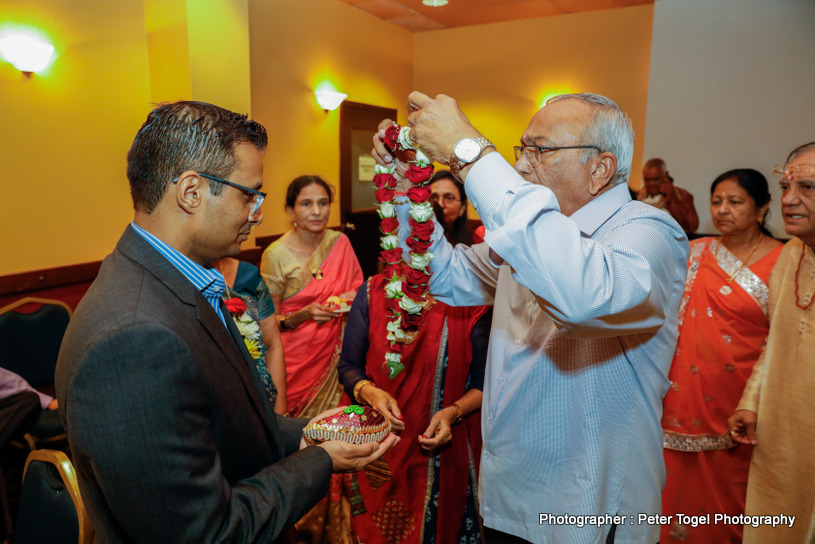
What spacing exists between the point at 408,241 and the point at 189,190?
0.66 metres

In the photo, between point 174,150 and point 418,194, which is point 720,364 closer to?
point 418,194

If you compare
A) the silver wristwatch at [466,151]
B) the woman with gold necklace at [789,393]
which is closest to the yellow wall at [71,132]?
the silver wristwatch at [466,151]

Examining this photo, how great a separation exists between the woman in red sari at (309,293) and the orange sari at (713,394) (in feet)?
6.23

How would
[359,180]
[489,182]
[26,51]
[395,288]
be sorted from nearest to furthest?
1. [489,182]
2. [395,288]
3. [26,51]
4. [359,180]

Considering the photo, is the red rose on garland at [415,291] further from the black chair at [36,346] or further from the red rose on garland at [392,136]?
the black chair at [36,346]

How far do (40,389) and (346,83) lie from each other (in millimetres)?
4558

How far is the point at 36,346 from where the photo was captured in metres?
2.94

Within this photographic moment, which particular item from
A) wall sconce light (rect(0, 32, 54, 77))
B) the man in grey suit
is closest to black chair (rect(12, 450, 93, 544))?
the man in grey suit

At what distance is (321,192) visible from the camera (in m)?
3.21

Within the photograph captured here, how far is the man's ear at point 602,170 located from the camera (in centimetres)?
121

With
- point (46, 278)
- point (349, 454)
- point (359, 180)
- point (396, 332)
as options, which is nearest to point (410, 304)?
point (396, 332)

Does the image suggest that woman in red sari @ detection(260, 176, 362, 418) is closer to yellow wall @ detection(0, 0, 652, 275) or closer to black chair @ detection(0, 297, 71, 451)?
black chair @ detection(0, 297, 71, 451)

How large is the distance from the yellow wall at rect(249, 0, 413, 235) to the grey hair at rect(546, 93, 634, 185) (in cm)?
416

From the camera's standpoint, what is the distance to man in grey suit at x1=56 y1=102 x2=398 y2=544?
830 mm
